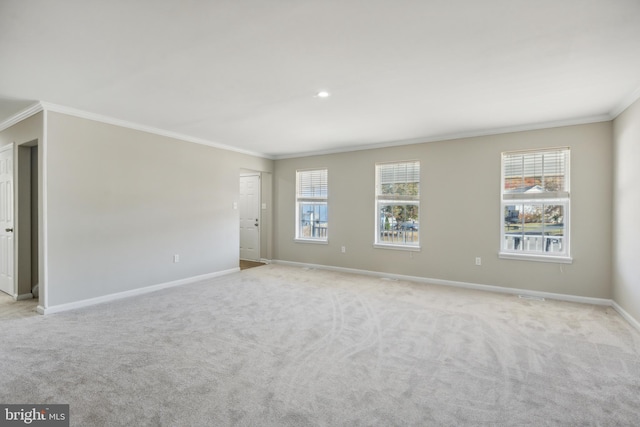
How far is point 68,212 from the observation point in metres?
3.91

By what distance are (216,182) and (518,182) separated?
4.92 metres

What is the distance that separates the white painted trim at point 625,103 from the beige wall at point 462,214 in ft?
0.84

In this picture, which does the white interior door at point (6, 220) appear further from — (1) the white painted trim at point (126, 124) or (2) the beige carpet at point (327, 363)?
(2) the beige carpet at point (327, 363)

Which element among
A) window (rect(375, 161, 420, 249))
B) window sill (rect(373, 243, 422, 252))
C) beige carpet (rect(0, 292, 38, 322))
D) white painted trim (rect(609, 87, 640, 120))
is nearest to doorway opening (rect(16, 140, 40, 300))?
beige carpet (rect(0, 292, 38, 322))

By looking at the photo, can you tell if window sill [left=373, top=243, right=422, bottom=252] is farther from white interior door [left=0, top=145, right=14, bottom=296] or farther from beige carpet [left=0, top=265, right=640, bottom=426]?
white interior door [left=0, top=145, right=14, bottom=296]

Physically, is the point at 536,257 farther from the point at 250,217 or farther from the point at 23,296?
the point at 23,296

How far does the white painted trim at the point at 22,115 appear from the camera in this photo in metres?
3.71

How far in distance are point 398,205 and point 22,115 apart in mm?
5520

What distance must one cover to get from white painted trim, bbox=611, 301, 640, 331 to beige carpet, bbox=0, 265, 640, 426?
10 centimetres

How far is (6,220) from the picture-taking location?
4.46 meters

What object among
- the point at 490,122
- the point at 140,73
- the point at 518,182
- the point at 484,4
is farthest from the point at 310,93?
the point at 518,182

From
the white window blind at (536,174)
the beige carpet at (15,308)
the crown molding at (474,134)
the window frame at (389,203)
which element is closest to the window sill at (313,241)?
the window frame at (389,203)

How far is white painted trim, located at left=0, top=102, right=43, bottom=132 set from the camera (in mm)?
3715

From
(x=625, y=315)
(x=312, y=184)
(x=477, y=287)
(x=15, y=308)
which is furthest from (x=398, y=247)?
(x=15, y=308)
